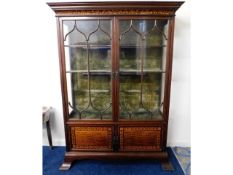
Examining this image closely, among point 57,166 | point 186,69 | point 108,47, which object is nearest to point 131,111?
point 108,47

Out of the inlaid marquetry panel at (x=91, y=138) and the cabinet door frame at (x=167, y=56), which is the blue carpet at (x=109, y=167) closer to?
the inlaid marquetry panel at (x=91, y=138)

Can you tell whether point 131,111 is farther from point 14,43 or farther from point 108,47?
point 14,43

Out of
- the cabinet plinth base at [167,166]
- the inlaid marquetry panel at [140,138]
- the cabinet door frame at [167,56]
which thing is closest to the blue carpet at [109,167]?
the cabinet plinth base at [167,166]

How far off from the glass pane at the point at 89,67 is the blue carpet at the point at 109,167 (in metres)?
→ 0.58

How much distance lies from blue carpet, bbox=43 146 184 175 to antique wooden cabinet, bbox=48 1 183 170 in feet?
0.32

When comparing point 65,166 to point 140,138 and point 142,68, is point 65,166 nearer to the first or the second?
point 140,138

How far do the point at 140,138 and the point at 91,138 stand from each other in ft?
1.77

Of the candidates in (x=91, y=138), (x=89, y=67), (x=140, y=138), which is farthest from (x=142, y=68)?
(x=91, y=138)

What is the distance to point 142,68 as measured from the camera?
70.6 inches

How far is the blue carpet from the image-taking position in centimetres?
182

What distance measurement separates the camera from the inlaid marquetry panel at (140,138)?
1798mm

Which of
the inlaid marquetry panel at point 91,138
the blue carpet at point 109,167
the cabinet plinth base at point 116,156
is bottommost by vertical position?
the blue carpet at point 109,167

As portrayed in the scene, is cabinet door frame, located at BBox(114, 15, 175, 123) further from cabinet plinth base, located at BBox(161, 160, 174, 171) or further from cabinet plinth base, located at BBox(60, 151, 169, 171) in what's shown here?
cabinet plinth base, located at BBox(161, 160, 174, 171)

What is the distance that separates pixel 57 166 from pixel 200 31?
1966mm
